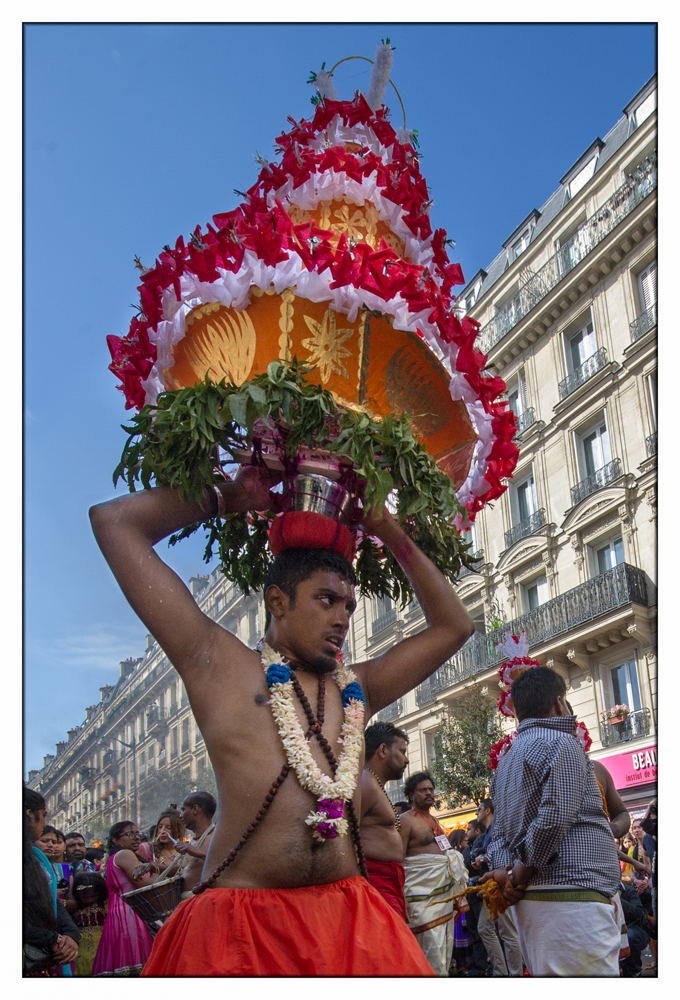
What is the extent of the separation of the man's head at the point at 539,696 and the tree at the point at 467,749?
576 inches

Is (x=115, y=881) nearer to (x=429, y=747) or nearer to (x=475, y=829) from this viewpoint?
(x=475, y=829)

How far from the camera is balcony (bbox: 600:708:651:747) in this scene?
1720 cm

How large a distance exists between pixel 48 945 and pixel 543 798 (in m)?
2.26

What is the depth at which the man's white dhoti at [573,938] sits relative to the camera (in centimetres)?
339

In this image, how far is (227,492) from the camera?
2.85 metres

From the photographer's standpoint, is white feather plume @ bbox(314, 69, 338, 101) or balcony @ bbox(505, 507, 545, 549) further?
balcony @ bbox(505, 507, 545, 549)

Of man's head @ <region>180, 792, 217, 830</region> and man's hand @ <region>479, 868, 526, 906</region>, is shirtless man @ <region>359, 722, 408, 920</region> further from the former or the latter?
man's head @ <region>180, 792, 217, 830</region>

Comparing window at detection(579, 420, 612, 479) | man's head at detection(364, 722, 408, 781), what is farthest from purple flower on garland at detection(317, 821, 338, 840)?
window at detection(579, 420, 612, 479)

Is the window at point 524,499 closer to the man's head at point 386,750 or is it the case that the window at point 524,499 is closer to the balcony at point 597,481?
the balcony at point 597,481

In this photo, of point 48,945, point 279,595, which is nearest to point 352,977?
point 279,595

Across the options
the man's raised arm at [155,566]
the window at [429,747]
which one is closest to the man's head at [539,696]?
the man's raised arm at [155,566]

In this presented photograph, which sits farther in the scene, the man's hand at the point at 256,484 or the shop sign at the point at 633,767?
the shop sign at the point at 633,767

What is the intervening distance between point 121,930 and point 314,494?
4.22 meters

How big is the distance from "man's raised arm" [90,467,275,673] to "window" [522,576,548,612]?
1882cm
